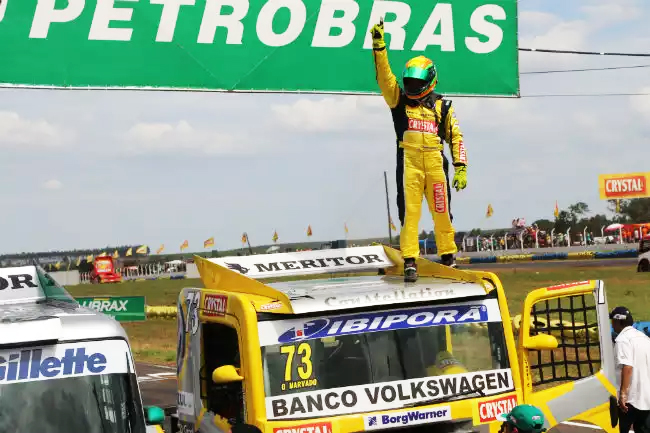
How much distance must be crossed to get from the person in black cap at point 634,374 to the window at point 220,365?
346 centimetres

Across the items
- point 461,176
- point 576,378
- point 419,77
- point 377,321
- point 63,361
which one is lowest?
point 576,378

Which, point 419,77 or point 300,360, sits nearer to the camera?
point 300,360

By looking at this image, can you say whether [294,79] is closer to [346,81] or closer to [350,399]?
[346,81]

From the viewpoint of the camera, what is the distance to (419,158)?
9273mm

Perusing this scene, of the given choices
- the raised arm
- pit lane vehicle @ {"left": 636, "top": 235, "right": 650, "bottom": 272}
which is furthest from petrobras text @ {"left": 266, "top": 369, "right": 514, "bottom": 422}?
pit lane vehicle @ {"left": 636, "top": 235, "right": 650, "bottom": 272}

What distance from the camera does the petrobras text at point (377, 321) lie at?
20.6ft

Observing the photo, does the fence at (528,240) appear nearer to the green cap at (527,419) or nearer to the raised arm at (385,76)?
the raised arm at (385,76)

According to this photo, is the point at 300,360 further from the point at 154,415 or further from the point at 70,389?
the point at 70,389

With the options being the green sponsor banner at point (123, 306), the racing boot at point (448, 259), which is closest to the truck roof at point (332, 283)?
the racing boot at point (448, 259)

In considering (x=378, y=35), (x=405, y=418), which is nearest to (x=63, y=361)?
(x=405, y=418)

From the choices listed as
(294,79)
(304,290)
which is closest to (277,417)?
(304,290)

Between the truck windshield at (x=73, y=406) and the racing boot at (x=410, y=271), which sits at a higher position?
the racing boot at (x=410, y=271)

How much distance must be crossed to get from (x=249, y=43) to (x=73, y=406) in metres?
6.86

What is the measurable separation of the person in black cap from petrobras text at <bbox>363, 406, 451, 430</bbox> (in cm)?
251
